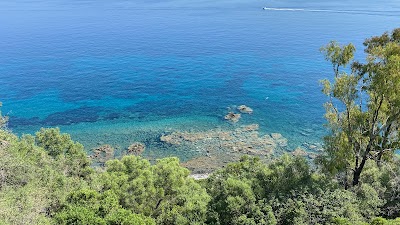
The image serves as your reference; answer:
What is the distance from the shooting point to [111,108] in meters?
60.7

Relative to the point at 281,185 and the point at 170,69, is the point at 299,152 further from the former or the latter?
the point at 170,69

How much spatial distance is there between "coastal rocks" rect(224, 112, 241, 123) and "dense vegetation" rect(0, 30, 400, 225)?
2598 cm

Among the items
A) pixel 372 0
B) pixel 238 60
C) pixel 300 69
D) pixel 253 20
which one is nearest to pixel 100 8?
pixel 253 20

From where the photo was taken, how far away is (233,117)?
5491cm

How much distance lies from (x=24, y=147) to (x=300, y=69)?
58.4m

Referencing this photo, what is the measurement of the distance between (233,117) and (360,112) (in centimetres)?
3167

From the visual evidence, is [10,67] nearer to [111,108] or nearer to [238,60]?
[111,108]

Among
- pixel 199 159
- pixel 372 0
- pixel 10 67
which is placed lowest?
pixel 199 159

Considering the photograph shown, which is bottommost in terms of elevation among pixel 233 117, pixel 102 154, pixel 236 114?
pixel 102 154

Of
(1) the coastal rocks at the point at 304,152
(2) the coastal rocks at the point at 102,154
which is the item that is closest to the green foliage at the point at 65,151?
(2) the coastal rocks at the point at 102,154

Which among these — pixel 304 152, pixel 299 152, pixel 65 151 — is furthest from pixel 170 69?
pixel 65 151

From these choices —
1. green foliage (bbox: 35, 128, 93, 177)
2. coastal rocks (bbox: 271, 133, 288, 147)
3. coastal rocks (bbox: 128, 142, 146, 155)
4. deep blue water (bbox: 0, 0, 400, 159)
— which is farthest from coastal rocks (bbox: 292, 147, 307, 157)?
green foliage (bbox: 35, 128, 93, 177)

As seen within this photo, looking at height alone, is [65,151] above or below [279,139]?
above

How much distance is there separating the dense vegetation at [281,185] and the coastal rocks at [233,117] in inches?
1023
